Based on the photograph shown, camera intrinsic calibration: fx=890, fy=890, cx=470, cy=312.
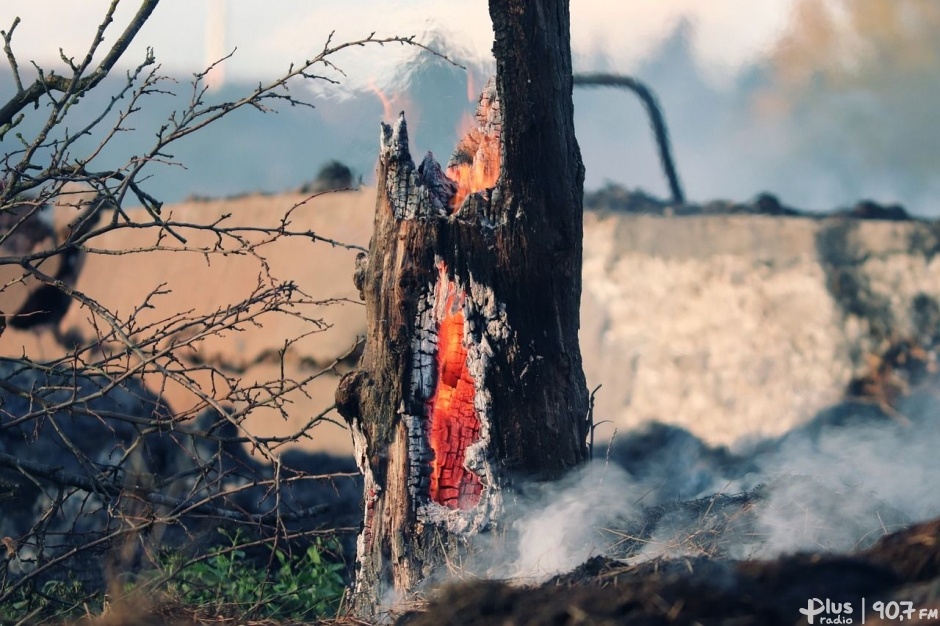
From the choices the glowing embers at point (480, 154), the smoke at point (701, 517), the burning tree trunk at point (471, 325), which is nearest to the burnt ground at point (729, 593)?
the smoke at point (701, 517)

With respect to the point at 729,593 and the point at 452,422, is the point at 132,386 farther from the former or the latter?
the point at 729,593

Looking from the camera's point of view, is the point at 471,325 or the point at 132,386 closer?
the point at 471,325

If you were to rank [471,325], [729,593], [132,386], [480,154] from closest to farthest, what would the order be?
1. [729,593]
2. [471,325]
3. [480,154]
4. [132,386]

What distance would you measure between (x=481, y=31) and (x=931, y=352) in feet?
17.6

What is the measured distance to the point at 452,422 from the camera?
3.76 m

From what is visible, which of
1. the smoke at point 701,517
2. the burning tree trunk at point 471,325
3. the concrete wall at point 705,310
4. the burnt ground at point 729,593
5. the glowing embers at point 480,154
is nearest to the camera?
the burnt ground at point 729,593

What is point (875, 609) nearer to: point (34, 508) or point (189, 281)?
point (34, 508)

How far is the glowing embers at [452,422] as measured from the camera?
3.75 metres

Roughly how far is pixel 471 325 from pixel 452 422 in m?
0.42

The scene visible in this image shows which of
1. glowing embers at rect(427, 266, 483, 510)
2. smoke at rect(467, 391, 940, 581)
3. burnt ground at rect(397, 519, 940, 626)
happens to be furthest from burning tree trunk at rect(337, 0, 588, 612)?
burnt ground at rect(397, 519, 940, 626)

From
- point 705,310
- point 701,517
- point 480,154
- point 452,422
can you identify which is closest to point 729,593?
point 701,517

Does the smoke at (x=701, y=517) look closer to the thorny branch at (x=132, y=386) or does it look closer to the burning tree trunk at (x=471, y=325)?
the burning tree trunk at (x=471, y=325)

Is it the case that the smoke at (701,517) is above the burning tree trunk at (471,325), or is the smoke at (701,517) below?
below

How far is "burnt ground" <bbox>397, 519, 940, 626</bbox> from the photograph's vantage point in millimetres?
2119
